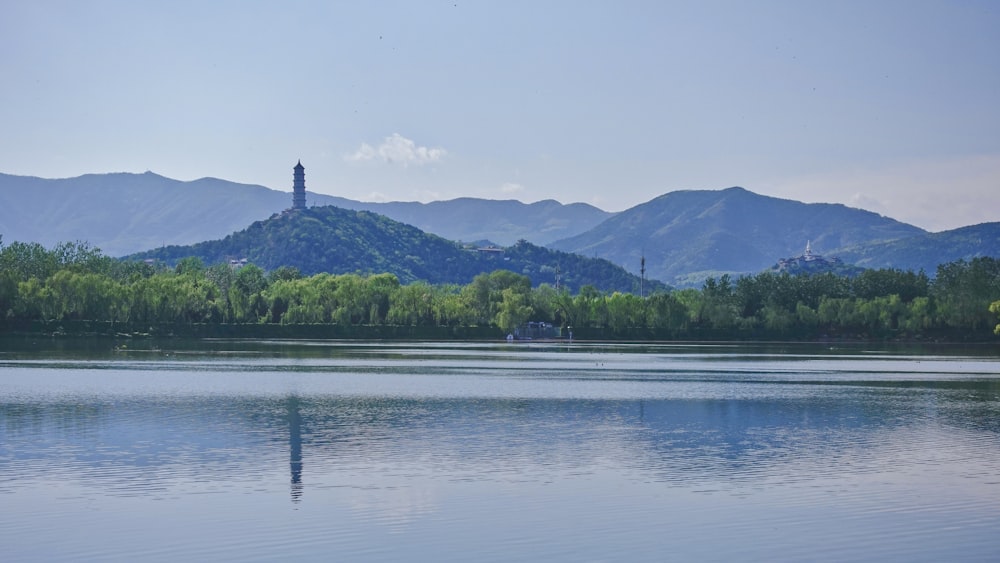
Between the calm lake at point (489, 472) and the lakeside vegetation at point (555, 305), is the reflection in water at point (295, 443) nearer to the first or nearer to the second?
the calm lake at point (489, 472)

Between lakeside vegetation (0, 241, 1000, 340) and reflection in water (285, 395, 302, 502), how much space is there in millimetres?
89410

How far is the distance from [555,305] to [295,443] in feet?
397

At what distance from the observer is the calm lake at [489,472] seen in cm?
2125

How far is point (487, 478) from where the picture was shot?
28.2 metres

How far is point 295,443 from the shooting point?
1364 inches

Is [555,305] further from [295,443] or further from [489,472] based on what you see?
[489,472]

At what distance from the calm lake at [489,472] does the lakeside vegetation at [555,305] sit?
7785 cm

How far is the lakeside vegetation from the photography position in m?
136

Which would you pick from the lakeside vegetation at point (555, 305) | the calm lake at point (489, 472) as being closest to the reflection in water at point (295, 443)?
the calm lake at point (489, 472)

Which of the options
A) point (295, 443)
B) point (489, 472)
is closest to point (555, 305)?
point (295, 443)

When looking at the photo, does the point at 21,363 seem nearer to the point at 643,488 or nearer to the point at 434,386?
the point at 434,386

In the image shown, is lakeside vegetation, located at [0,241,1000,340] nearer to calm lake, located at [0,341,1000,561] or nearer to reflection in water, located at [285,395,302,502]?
calm lake, located at [0,341,1000,561]

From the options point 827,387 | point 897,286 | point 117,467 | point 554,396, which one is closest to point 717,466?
point 117,467

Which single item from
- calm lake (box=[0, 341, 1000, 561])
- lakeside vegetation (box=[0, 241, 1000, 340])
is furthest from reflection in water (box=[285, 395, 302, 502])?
lakeside vegetation (box=[0, 241, 1000, 340])
